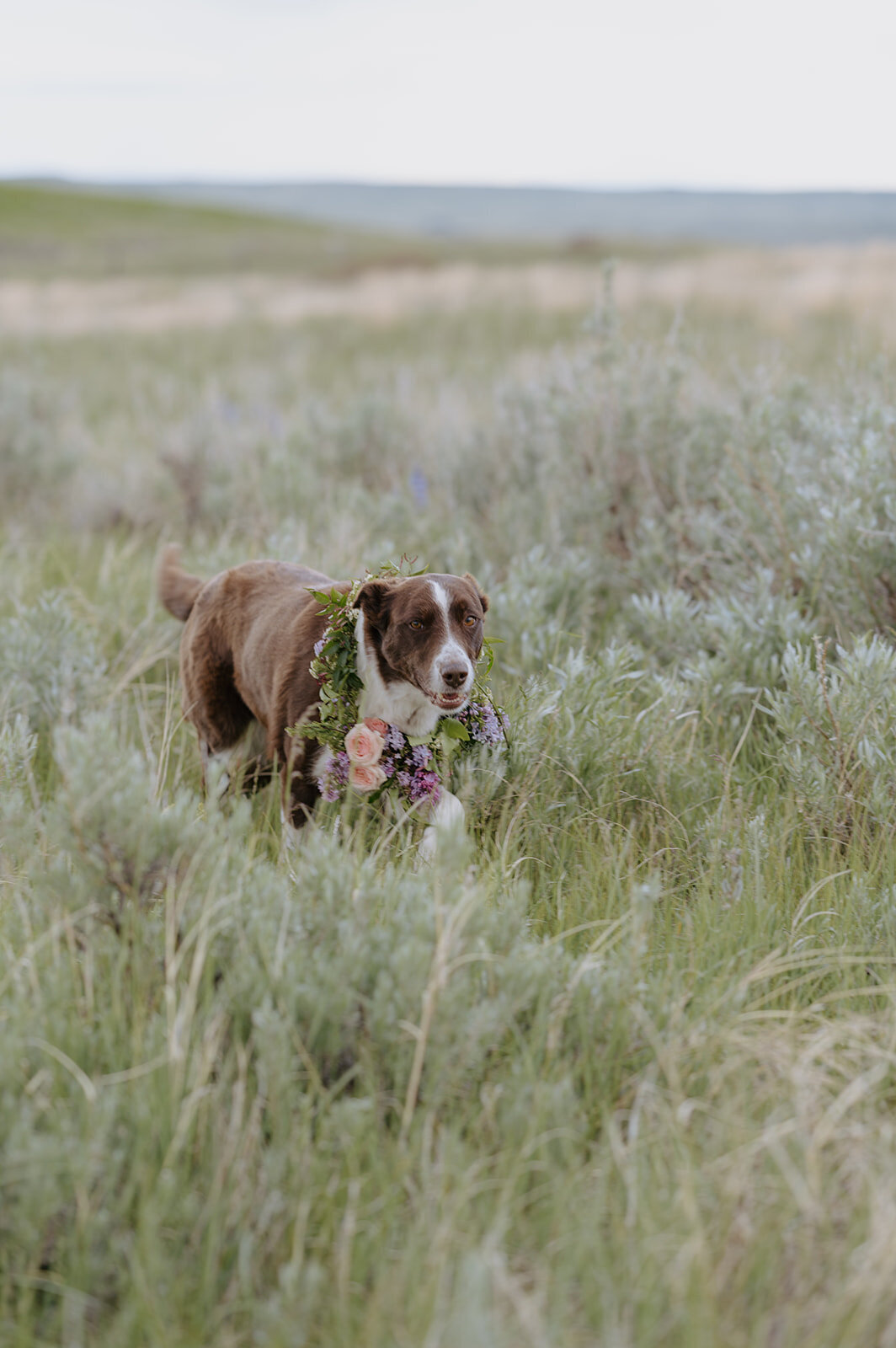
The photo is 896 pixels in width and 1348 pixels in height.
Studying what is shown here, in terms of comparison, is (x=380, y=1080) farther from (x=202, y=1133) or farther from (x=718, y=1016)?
(x=718, y=1016)

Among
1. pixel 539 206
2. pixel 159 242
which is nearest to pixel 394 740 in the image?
pixel 159 242

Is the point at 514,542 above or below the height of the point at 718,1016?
above

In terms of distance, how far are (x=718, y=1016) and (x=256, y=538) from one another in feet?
13.3

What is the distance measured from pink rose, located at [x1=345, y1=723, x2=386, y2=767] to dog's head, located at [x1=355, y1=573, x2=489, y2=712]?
0.20 meters

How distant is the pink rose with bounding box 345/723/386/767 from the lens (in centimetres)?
325

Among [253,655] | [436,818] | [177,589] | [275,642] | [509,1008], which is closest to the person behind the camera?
[509,1008]

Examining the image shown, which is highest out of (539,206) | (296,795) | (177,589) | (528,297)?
(539,206)

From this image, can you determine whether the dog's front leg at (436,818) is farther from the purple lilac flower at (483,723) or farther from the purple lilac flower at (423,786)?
the purple lilac flower at (483,723)

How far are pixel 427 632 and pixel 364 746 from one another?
36 cm

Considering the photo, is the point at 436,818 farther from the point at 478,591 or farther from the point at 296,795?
the point at 478,591

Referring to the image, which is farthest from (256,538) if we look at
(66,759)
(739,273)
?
(739,273)

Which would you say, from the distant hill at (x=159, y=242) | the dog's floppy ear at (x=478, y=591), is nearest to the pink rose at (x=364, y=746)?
the dog's floppy ear at (x=478, y=591)

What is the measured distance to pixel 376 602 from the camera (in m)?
3.38

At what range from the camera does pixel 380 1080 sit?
2.24 meters
